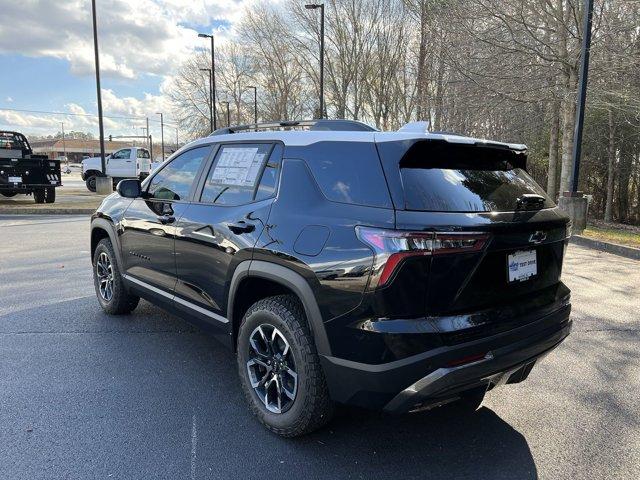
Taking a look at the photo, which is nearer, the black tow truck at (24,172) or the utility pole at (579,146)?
the utility pole at (579,146)

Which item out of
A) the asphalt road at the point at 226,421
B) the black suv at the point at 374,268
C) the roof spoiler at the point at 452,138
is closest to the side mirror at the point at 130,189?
the black suv at the point at 374,268

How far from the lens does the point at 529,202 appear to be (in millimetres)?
2705

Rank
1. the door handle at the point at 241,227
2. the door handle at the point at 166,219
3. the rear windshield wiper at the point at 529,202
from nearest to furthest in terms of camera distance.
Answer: the rear windshield wiper at the point at 529,202 → the door handle at the point at 241,227 → the door handle at the point at 166,219

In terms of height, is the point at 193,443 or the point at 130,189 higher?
the point at 130,189

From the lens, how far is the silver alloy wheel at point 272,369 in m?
2.79

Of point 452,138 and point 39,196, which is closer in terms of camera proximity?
point 452,138

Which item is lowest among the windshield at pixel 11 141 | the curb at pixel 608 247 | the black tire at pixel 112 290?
the curb at pixel 608 247

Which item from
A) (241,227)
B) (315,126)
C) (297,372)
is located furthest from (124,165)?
(297,372)

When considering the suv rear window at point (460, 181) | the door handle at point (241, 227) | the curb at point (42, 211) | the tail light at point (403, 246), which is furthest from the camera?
the curb at point (42, 211)

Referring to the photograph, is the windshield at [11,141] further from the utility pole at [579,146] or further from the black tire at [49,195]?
the utility pole at [579,146]

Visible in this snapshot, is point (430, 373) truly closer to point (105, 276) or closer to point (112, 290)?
point (112, 290)

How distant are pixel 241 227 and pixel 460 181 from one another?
131 cm

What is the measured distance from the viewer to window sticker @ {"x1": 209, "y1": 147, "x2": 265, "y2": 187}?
3.19m

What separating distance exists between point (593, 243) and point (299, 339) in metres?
9.44
